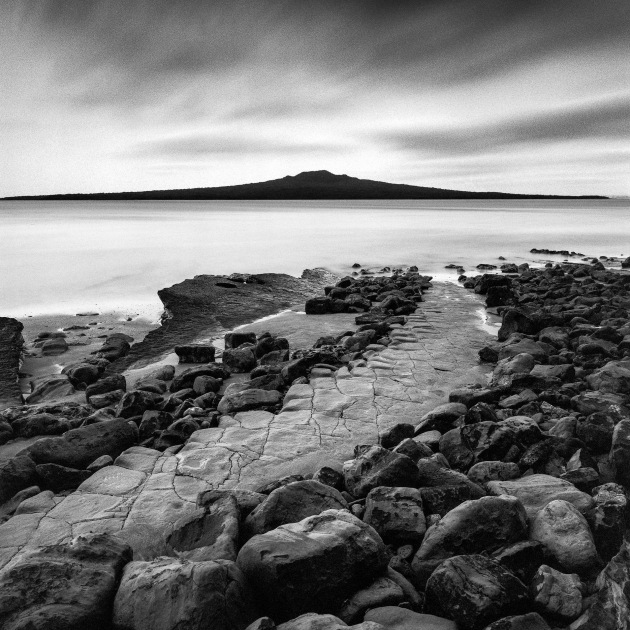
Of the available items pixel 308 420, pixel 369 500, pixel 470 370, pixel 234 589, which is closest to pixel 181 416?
pixel 308 420

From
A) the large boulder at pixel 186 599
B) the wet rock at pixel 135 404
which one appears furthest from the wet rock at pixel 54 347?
the large boulder at pixel 186 599

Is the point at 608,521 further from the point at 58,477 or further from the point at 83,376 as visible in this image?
the point at 83,376

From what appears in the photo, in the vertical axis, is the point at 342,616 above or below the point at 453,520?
below

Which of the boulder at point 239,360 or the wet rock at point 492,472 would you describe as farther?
the boulder at point 239,360

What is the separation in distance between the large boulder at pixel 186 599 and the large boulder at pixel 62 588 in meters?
0.09

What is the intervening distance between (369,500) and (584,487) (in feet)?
4.51

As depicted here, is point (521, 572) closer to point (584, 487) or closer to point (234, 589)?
point (584, 487)

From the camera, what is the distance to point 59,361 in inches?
292

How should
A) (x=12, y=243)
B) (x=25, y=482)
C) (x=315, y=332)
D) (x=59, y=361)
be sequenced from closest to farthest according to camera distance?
(x=25, y=482) → (x=59, y=361) → (x=315, y=332) → (x=12, y=243)

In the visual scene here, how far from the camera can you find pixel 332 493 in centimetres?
315

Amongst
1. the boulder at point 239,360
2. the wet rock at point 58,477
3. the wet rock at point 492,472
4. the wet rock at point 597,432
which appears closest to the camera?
the wet rock at point 492,472

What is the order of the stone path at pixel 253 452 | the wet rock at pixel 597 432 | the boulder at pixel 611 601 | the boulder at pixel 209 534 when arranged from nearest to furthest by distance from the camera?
the boulder at pixel 611 601 < the boulder at pixel 209 534 < the stone path at pixel 253 452 < the wet rock at pixel 597 432

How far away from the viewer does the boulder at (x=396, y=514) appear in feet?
9.48

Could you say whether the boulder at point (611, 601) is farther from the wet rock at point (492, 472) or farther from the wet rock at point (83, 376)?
the wet rock at point (83, 376)
